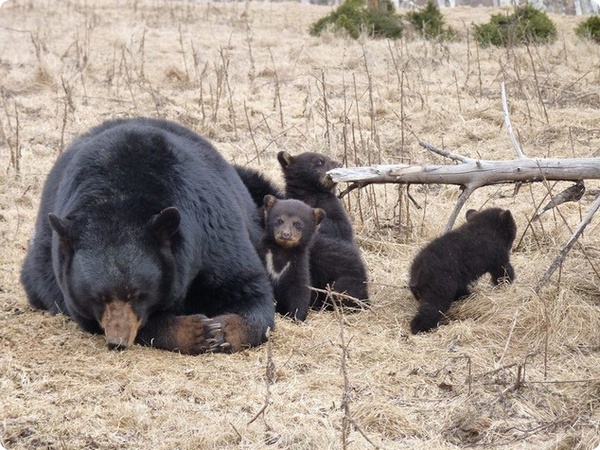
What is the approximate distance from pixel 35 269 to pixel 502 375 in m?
3.30

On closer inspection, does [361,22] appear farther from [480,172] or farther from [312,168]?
[480,172]

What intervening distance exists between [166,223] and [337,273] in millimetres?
2107

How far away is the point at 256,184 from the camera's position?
8.22 metres

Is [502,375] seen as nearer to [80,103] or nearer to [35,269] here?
[35,269]

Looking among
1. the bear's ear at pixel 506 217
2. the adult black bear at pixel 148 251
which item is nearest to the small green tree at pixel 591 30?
the bear's ear at pixel 506 217

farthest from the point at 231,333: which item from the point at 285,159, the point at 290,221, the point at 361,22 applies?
the point at 361,22

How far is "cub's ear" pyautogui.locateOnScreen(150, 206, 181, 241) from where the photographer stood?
5.45 meters

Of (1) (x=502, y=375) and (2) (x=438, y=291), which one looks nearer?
(1) (x=502, y=375)

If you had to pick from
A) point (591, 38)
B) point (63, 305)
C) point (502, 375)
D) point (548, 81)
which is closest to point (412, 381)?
point (502, 375)

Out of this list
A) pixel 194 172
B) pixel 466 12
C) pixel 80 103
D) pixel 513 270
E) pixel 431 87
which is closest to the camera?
pixel 194 172

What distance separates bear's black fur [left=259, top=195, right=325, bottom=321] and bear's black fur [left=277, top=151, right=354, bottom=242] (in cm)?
99

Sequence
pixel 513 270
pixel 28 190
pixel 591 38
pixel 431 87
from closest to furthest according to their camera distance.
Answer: pixel 513 270 → pixel 28 190 → pixel 431 87 → pixel 591 38

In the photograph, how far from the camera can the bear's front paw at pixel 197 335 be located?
5828mm

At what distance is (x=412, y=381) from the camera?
5488 mm
